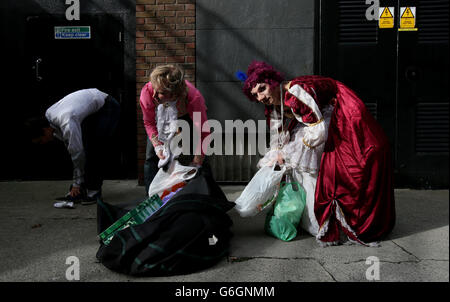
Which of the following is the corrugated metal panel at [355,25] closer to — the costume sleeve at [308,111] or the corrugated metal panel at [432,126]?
the corrugated metal panel at [432,126]

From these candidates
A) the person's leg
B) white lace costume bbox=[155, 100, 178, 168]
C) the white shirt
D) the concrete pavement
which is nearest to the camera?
the concrete pavement

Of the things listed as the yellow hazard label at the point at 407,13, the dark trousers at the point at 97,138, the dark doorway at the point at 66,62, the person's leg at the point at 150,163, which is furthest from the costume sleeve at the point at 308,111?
the dark doorway at the point at 66,62

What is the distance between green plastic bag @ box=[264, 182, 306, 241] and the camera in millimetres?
3557

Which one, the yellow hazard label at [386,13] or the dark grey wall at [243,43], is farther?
the dark grey wall at [243,43]

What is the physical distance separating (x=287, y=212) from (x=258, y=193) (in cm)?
27

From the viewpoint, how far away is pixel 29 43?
5809 mm

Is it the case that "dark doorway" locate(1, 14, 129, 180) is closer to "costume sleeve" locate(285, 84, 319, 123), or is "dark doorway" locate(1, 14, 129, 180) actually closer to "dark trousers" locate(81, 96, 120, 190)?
"dark trousers" locate(81, 96, 120, 190)

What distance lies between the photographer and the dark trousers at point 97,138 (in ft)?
15.9

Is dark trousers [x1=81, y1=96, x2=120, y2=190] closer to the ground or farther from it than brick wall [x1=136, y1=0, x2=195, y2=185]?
closer to the ground

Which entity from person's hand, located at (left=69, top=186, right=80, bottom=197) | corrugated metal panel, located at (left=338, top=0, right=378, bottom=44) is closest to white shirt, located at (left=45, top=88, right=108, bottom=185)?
person's hand, located at (left=69, top=186, right=80, bottom=197)

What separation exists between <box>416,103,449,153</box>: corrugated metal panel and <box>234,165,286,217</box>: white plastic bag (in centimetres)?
278

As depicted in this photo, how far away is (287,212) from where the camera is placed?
3.56 metres

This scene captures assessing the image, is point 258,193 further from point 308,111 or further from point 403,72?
point 403,72
